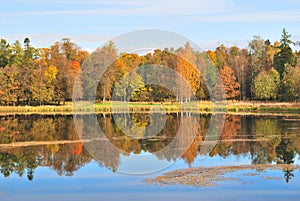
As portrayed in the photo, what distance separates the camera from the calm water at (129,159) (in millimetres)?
16359

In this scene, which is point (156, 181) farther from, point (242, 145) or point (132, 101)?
point (132, 101)

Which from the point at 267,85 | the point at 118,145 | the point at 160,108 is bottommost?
the point at 118,145

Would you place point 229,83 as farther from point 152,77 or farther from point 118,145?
point 118,145

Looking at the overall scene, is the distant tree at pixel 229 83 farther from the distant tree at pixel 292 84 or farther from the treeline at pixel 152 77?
the distant tree at pixel 292 84

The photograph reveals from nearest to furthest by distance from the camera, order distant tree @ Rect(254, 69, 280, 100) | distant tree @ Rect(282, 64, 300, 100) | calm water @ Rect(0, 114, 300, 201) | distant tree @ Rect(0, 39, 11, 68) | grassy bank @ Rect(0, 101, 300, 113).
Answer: calm water @ Rect(0, 114, 300, 201) → grassy bank @ Rect(0, 101, 300, 113) → distant tree @ Rect(282, 64, 300, 100) → distant tree @ Rect(254, 69, 280, 100) → distant tree @ Rect(0, 39, 11, 68)

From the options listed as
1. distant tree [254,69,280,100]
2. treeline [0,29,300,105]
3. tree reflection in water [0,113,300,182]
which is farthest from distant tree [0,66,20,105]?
distant tree [254,69,280,100]

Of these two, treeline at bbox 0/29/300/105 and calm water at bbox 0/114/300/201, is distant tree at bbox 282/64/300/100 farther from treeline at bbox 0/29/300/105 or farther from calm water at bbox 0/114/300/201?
calm water at bbox 0/114/300/201

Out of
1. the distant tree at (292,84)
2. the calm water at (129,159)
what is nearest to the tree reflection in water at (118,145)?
the calm water at (129,159)

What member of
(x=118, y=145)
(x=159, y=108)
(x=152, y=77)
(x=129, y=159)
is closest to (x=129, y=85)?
(x=152, y=77)

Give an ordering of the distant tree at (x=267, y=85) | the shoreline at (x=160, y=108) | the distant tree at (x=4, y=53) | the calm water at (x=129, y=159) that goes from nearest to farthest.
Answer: the calm water at (x=129, y=159)
the shoreline at (x=160, y=108)
the distant tree at (x=267, y=85)
the distant tree at (x=4, y=53)

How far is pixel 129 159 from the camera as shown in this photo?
23.8 metres

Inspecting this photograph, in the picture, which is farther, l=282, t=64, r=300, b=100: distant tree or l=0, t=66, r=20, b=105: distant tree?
l=0, t=66, r=20, b=105: distant tree

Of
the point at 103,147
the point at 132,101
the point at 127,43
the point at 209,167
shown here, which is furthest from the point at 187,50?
the point at 209,167

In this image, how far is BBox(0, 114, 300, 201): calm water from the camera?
1636 centimetres
